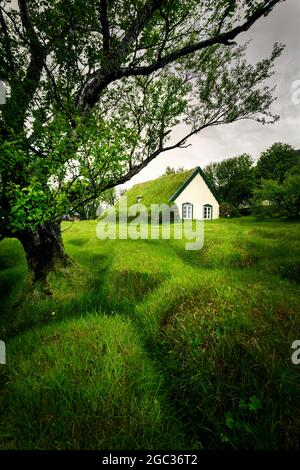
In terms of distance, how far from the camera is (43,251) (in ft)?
22.7

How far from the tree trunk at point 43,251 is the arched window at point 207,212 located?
23761mm

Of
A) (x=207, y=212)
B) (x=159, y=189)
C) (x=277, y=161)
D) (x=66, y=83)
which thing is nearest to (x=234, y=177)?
(x=277, y=161)

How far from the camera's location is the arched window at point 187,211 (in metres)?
26.2

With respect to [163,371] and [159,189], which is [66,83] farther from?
[159,189]

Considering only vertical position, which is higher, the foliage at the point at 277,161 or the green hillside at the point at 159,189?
the foliage at the point at 277,161

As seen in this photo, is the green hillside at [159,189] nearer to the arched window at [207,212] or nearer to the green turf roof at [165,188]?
the green turf roof at [165,188]

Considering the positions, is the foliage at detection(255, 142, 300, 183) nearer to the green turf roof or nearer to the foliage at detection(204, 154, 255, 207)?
the foliage at detection(204, 154, 255, 207)

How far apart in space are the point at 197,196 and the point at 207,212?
2783 mm

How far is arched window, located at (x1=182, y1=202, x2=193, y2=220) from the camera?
26203 millimetres

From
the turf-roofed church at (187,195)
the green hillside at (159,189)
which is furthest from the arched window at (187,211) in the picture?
the green hillside at (159,189)

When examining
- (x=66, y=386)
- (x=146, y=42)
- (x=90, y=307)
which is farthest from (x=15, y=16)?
(x=66, y=386)

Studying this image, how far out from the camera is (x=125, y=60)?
5.70 meters

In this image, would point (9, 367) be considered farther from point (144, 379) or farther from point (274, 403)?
point (274, 403)

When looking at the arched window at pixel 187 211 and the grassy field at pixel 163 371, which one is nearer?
the grassy field at pixel 163 371
